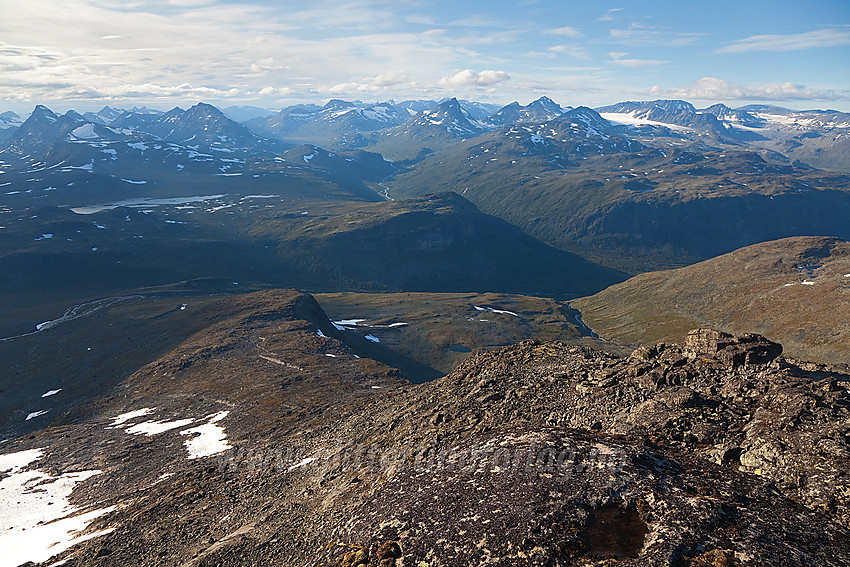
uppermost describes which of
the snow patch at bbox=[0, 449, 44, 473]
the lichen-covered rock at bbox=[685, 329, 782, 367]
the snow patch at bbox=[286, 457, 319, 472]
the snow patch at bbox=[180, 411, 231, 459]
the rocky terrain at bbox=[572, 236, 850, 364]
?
the lichen-covered rock at bbox=[685, 329, 782, 367]

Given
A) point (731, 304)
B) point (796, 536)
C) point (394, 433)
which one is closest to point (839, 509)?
point (796, 536)

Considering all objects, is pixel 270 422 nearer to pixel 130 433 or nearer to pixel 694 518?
pixel 130 433

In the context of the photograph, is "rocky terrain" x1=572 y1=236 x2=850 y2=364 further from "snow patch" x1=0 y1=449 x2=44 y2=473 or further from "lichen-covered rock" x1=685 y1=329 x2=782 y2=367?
"snow patch" x1=0 y1=449 x2=44 y2=473

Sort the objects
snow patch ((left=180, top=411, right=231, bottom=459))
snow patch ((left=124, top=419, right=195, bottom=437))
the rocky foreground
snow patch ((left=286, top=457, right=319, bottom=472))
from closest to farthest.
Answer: the rocky foreground → snow patch ((left=286, top=457, right=319, bottom=472)) → snow patch ((left=180, top=411, right=231, bottom=459)) → snow patch ((left=124, top=419, right=195, bottom=437))

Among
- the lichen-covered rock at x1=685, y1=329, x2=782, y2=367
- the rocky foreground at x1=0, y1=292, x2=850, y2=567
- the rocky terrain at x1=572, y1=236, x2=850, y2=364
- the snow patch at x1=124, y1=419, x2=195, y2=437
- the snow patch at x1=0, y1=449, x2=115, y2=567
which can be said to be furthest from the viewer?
the rocky terrain at x1=572, y1=236, x2=850, y2=364

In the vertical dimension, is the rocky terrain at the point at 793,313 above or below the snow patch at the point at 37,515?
below

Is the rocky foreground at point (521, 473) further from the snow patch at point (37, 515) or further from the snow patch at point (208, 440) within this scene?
the snow patch at point (37, 515)

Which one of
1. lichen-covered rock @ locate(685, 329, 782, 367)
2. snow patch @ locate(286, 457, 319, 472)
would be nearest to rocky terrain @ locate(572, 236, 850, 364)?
lichen-covered rock @ locate(685, 329, 782, 367)

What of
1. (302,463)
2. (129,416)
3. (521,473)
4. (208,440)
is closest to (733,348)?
(521,473)

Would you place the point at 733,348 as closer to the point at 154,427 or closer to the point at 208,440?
the point at 208,440

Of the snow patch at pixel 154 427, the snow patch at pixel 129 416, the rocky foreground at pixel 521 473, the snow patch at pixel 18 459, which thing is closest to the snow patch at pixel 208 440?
the rocky foreground at pixel 521 473
